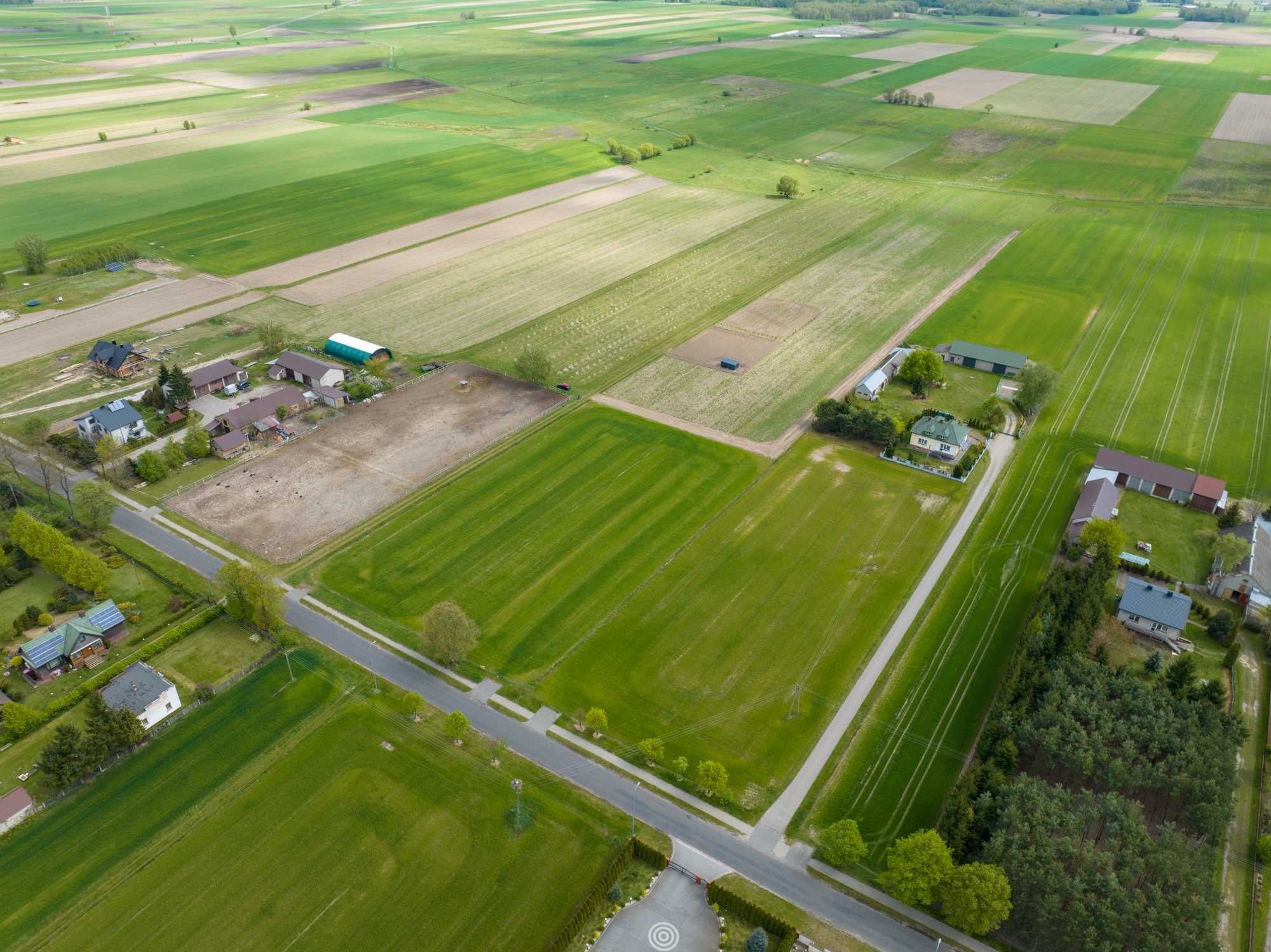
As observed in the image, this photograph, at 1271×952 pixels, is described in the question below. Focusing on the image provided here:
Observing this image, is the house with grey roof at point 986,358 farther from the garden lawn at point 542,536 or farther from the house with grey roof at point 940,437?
the garden lawn at point 542,536

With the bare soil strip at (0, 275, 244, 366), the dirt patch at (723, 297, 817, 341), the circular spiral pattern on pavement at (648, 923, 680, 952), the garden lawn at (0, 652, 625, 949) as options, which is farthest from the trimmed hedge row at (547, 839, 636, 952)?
the bare soil strip at (0, 275, 244, 366)

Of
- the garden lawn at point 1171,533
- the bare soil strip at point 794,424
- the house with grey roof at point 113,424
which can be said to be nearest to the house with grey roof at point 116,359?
the house with grey roof at point 113,424

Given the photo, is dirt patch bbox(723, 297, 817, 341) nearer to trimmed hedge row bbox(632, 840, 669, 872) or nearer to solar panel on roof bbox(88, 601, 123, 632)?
trimmed hedge row bbox(632, 840, 669, 872)

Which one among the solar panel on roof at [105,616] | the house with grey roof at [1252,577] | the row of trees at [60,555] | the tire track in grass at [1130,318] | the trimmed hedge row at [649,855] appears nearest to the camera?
the trimmed hedge row at [649,855]

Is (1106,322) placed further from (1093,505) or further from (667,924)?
(667,924)

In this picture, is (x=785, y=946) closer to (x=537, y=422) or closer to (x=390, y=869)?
(x=390, y=869)

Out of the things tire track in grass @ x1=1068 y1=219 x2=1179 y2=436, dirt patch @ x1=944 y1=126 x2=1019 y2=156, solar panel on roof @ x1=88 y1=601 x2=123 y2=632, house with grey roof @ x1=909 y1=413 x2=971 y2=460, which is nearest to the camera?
solar panel on roof @ x1=88 y1=601 x2=123 y2=632

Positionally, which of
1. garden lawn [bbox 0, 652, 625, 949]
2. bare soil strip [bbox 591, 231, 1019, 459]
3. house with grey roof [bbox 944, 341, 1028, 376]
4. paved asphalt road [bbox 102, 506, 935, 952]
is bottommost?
garden lawn [bbox 0, 652, 625, 949]
